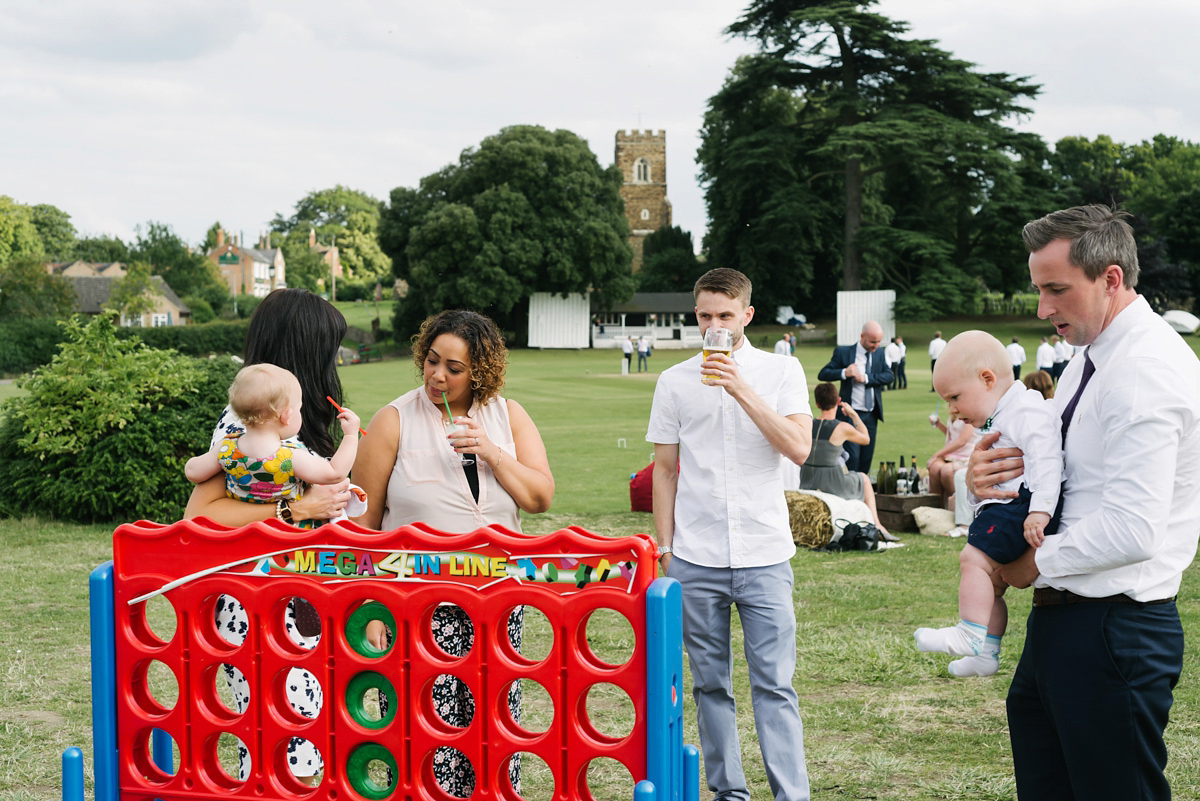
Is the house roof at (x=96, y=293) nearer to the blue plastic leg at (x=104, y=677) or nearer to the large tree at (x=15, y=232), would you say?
the large tree at (x=15, y=232)

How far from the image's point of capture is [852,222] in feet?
184

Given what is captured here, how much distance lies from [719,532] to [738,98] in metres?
54.5

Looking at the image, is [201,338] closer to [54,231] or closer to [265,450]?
[265,450]

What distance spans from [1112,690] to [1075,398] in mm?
747

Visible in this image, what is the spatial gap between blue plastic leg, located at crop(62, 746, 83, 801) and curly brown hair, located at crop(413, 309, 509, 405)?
5.41ft

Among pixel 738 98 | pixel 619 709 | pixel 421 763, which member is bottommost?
pixel 619 709

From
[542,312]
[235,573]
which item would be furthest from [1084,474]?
[542,312]

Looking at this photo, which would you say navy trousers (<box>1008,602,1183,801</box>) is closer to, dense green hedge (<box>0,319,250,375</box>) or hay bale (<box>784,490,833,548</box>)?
hay bale (<box>784,490,833,548</box>)

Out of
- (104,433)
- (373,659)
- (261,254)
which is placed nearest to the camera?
(373,659)

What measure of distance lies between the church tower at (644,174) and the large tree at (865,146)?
110 ft

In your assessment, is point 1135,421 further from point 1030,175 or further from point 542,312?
point 542,312

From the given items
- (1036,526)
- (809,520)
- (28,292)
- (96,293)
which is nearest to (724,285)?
(1036,526)

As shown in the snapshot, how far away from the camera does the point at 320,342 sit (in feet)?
12.2

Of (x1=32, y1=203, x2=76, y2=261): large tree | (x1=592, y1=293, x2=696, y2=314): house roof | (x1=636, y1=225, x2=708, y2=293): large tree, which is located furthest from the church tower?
(x1=32, y1=203, x2=76, y2=261): large tree
